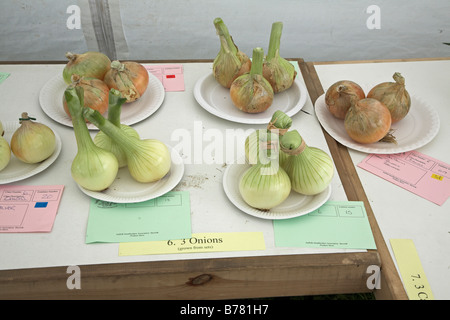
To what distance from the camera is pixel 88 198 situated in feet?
2.47

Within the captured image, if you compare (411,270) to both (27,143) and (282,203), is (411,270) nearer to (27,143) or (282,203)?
(282,203)

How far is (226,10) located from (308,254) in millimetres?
1022

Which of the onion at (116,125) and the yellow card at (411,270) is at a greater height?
the onion at (116,125)

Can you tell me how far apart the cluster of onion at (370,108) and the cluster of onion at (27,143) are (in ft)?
1.89

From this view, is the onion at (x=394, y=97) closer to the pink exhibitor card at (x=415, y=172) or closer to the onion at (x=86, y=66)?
the pink exhibitor card at (x=415, y=172)

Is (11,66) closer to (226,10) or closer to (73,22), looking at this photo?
(73,22)

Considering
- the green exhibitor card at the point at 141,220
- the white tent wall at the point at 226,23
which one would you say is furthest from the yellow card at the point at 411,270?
the white tent wall at the point at 226,23

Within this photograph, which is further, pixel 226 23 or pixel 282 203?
pixel 226 23

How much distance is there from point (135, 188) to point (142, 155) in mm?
72

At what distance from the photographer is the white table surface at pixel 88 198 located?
663mm

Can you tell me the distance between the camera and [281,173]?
69 centimetres

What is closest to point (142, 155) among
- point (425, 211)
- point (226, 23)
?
point (425, 211)

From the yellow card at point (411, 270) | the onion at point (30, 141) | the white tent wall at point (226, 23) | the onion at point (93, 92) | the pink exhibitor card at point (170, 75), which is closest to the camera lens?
the yellow card at point (411, 270)
